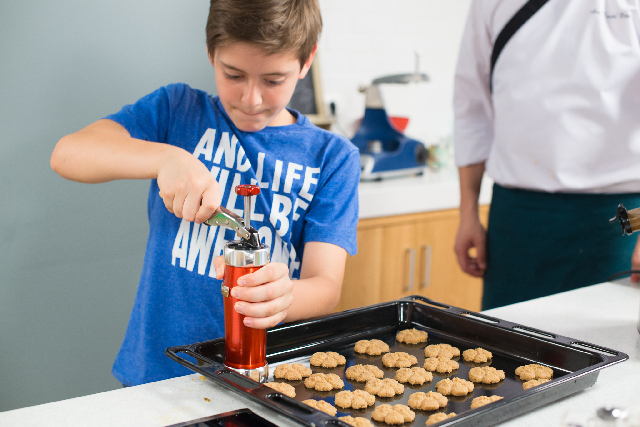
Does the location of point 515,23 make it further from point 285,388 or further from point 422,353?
point 285,388

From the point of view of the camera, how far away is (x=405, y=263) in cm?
232

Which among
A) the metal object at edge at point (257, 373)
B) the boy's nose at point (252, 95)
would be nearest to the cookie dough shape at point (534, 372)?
the metal object at edge at point (257, 373)

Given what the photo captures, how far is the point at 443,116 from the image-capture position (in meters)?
3.18

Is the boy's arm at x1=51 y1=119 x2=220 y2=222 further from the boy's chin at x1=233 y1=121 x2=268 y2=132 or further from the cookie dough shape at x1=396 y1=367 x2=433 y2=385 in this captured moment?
the cookie dough shape at x1=396 y1=367 x2=433 y2=385

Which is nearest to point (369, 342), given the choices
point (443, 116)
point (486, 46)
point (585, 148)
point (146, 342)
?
point (146, 342)

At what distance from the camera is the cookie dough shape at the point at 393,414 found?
2.22 feet

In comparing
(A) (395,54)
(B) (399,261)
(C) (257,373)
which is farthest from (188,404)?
(A) (395,54)

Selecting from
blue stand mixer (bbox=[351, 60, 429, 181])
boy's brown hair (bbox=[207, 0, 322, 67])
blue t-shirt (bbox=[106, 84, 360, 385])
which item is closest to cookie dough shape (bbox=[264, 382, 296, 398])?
blue t-shirt (bbox=[106, 84, 360, 385])

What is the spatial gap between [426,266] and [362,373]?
5.30 feet

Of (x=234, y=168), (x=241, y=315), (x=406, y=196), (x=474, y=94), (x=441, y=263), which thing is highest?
(x=474, y=94)

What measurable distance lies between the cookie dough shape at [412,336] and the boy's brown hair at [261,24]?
51cm

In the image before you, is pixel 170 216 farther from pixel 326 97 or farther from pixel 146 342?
pixel 326 97

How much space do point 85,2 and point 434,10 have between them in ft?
6.25

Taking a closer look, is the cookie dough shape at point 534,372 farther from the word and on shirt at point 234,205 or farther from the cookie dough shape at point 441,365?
the word and on shirt at point 234,205
